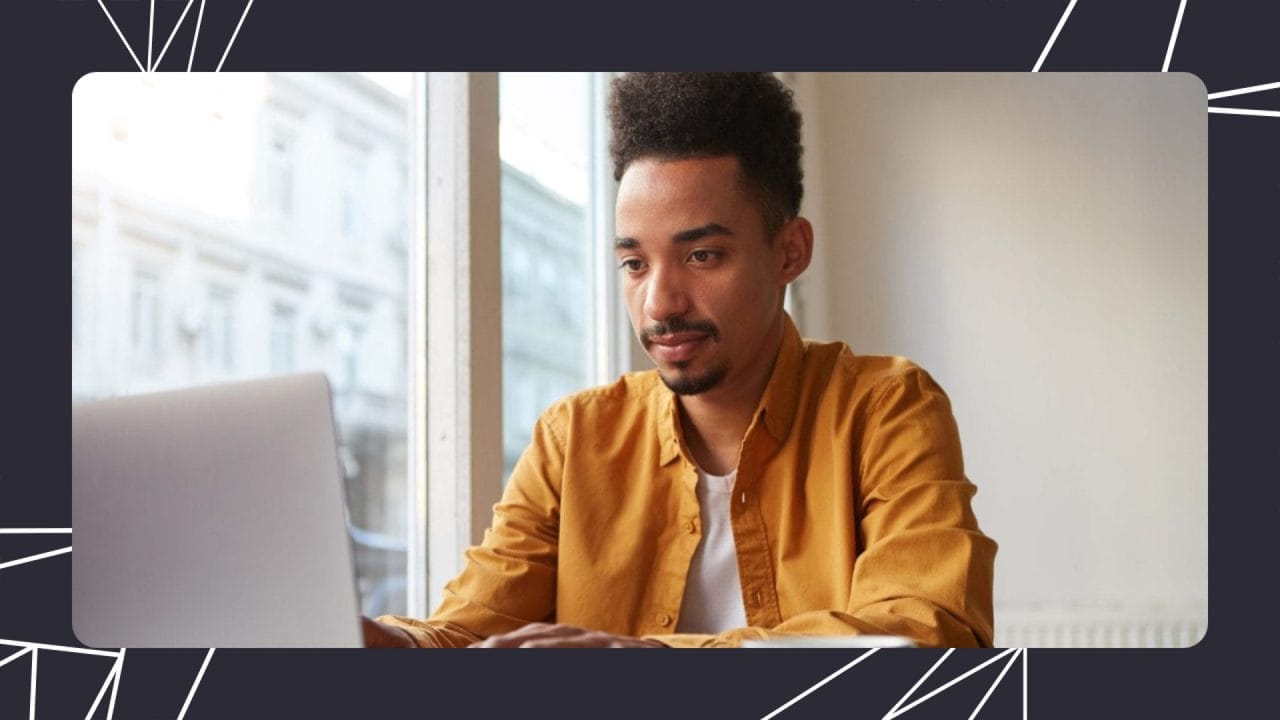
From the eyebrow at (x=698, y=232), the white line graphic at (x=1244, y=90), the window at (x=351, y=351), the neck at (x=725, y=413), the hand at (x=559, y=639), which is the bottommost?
the hand at (x=559, y=639)

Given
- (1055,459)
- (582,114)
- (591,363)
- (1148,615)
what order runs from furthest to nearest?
(591,363), (582,114), (1055,459), (1148,615)

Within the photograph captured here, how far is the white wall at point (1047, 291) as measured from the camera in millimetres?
1393

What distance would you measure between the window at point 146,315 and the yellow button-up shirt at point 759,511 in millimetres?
428

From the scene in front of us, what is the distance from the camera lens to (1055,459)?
1.47 metres

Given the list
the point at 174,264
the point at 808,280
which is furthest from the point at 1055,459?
the point at 174,264

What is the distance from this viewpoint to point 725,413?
1.52 m

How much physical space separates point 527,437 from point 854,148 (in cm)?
52

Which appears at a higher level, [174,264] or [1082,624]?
[174,264]

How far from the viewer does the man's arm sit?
1271 mm

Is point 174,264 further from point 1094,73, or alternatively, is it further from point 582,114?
point 1094,73
